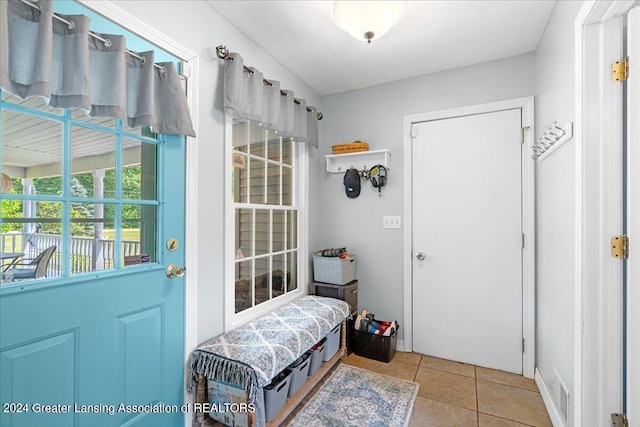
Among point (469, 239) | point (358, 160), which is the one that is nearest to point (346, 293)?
point (469, 239)

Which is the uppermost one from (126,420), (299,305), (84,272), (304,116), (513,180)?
(304,116)

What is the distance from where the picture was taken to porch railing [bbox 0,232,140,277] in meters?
1.10

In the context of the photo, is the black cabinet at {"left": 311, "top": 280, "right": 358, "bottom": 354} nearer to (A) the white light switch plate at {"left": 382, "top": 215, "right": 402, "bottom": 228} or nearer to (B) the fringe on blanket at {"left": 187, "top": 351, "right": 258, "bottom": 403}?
(A) the white light switch plate at {"left": 382, "top": 215, "right": 402, "bottom": 228}

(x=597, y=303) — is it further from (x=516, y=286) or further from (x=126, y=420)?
(x=126, y=420)

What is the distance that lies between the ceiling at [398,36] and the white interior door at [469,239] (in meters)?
0.51

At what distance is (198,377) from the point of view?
63.8 inches

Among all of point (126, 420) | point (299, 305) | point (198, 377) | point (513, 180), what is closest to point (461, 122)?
point (513, 180)

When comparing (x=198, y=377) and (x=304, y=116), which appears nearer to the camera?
(x=198, y=377)

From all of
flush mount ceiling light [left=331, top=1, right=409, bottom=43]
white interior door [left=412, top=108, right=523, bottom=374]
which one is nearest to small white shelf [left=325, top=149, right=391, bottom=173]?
white interior door [left=412, top=108, right=523, bottom=374]

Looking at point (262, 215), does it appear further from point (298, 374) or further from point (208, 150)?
point (298, 374)

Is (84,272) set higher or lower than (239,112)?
lower

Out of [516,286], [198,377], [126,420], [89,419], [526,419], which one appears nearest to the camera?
[89,419]

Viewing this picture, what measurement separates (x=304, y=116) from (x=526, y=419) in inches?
105

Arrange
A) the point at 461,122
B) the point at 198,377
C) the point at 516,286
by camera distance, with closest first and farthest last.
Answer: the point at 198,377 < the point at 516,286 < the point at 461,122
